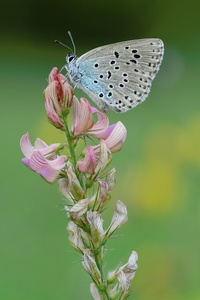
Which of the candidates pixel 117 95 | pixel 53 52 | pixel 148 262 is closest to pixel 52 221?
pixel 148 262

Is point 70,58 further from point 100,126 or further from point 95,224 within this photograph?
point 95,224

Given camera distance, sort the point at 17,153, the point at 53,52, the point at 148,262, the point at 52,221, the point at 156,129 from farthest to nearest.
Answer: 1. the point at 53,52
2. the point at 156,129
3. the point at 17,153
4. the point at 52,221
5. the point at 148,262

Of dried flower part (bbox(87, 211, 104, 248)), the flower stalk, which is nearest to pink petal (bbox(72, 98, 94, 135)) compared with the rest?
the flower stalk

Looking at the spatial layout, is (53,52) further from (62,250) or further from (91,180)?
(91,180)

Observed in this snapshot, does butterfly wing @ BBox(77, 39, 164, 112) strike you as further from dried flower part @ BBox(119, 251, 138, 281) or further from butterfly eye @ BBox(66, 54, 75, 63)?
dried flower part @ BBox(119, 251, 138, 281)

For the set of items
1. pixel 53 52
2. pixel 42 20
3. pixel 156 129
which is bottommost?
pixel 156 129

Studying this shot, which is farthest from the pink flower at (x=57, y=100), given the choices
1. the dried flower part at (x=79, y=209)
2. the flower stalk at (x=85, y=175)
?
the dried flower part at (x=79, y=209)

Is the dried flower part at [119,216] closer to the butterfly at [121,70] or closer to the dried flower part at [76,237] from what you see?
the dried flower part at [76,237]
